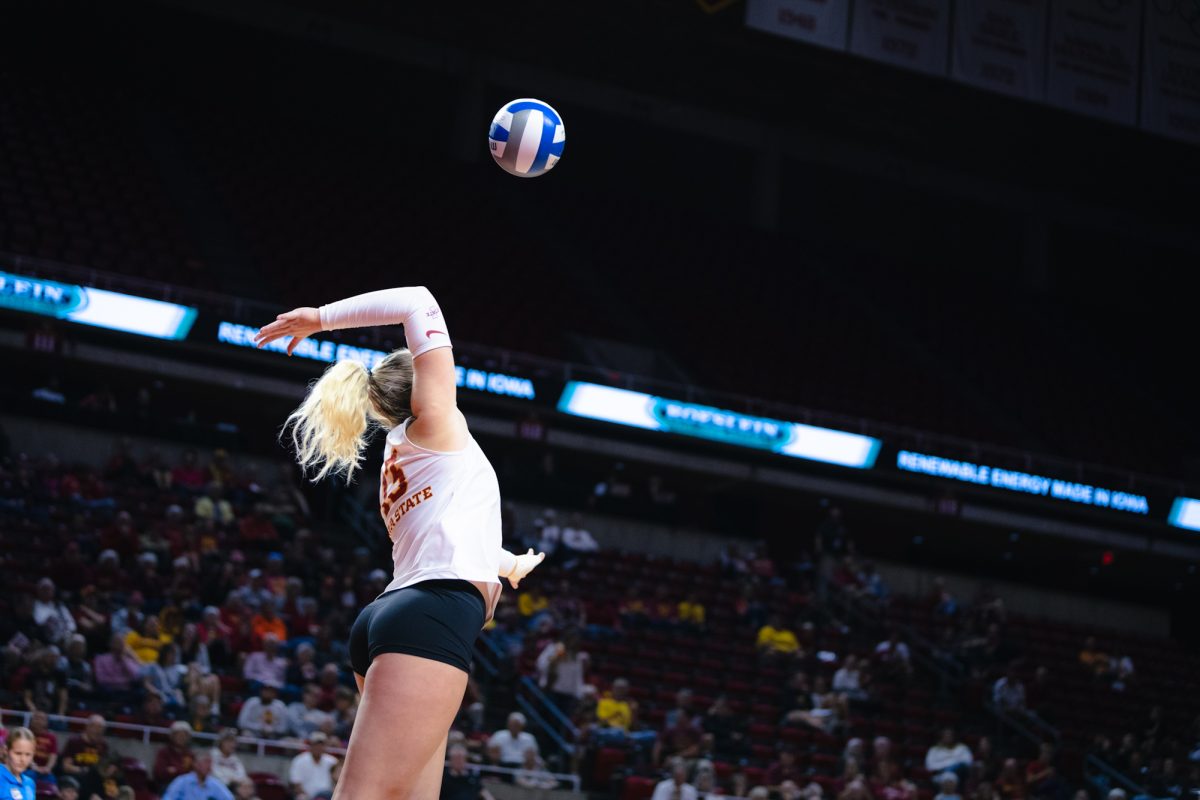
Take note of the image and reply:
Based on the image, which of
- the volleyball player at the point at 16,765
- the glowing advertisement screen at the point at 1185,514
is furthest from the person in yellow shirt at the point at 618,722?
the glowing advertisement screen at the point at 1185,514

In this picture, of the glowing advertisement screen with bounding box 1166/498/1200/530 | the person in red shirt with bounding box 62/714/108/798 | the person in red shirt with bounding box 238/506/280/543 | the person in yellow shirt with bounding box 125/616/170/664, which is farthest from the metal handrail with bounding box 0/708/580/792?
the glowing advertisement screen with bounding box 1166/498/1200/530

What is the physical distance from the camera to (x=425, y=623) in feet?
13.0

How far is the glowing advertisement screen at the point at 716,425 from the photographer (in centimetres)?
2322

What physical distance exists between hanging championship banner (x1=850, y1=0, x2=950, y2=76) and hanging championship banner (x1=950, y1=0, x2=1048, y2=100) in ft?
0.83

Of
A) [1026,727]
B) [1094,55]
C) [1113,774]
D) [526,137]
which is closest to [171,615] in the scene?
[526,137]

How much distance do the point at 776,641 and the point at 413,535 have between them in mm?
16327

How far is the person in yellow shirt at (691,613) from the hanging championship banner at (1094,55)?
1067cm

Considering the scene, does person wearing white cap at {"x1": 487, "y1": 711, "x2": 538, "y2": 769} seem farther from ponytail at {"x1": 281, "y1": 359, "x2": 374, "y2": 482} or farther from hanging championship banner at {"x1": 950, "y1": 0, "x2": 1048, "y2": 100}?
hanging championship banner at {"x1": 950, "y1": 0, "x2": 1048, "y2": 100}

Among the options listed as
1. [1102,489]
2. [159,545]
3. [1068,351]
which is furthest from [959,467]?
[159,545]

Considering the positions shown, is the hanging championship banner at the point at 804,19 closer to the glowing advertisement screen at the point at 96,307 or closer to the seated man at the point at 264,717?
the glowing advertisement screen at the point at 96,307

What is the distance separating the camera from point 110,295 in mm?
20594

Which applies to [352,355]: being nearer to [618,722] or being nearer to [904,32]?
[618,722]

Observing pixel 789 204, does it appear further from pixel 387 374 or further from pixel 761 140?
pixel 387 374

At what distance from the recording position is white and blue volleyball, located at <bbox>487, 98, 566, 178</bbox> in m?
6.79
